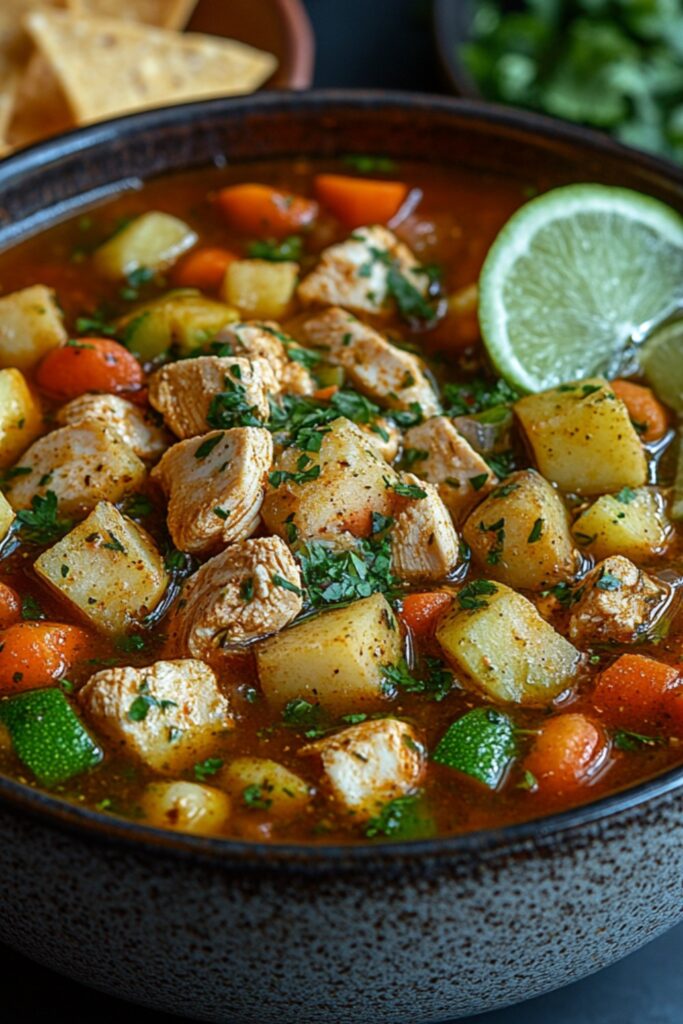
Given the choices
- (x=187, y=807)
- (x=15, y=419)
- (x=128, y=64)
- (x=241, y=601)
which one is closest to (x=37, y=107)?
(x=128, y=64)

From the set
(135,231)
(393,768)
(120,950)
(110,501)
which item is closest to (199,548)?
(110,501)

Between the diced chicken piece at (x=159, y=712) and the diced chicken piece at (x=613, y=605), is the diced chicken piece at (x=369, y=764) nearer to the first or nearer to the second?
the diced chicken piece at (x=159, y=712)

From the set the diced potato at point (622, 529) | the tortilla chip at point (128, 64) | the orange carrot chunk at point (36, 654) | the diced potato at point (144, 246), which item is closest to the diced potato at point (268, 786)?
the orange carrot chunk at point (36, 654)

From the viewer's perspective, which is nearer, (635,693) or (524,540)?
(635,693)

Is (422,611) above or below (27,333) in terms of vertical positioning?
below

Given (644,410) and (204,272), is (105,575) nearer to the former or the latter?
(204,272)

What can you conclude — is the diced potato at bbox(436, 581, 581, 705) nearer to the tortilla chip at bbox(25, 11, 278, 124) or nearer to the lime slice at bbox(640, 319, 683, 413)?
the lime slice at bbox(640, 319, 683, 413)
